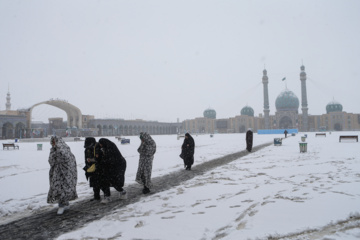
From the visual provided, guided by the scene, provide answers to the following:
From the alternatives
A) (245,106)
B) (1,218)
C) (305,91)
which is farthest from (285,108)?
(1,218)

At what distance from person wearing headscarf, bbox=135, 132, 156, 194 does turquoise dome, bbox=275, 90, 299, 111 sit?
77.3 meters

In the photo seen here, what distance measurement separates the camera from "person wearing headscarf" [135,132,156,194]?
5.63m

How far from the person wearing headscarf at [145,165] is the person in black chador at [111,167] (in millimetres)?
574

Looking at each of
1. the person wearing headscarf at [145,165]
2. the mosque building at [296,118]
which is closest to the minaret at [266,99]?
the mosque building at [296,118]

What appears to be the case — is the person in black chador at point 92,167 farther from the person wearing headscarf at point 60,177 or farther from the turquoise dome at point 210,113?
the turquoise dome at point 210,113

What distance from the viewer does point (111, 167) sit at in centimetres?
508

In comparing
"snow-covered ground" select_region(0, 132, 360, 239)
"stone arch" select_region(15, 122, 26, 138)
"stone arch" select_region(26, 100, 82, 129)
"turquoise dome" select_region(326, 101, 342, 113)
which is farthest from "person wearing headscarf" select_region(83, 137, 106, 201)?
"turquoise dome" select_region(326, 101, 342, 113)

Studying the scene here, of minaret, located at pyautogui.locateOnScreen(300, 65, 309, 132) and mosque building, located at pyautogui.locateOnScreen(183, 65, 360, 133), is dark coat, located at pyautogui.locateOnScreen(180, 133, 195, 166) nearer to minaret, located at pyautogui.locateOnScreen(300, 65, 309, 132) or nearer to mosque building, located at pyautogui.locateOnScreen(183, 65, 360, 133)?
mosque building, located at pyautogui.locateOnScreen(183, 65, 360, 133)

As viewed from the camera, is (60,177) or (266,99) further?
(266,99)

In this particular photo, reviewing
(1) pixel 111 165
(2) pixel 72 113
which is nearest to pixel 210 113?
(2) pixel 72 113

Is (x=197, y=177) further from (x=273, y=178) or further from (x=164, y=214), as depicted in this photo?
(x=164, y=214)

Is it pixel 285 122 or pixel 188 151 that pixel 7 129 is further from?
pixel 285 122

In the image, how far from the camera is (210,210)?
4.24 metres

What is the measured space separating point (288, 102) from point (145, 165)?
77.7m
